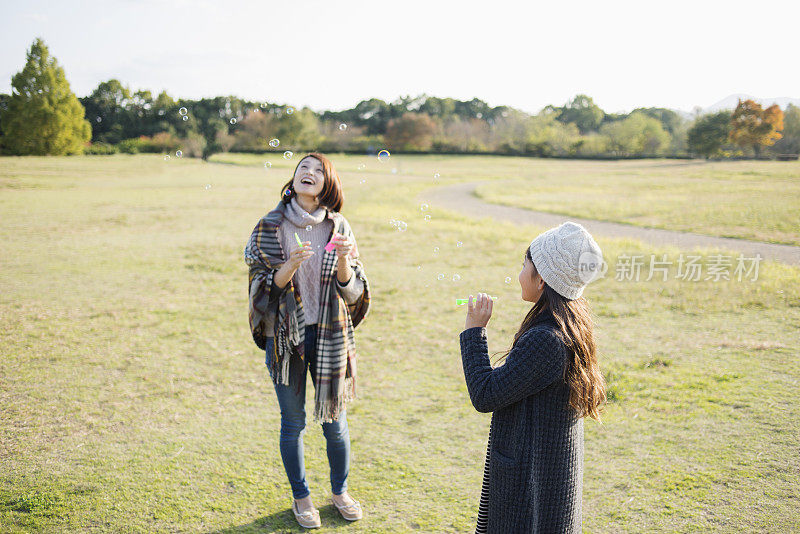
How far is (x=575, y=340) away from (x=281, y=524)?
7.34 ft

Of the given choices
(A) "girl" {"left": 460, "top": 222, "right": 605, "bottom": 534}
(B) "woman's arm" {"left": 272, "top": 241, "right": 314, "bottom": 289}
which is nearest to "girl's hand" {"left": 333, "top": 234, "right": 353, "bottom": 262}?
(B) "woman's arm" {"left": 272, "top": 241, "right": 314, "bottom": 289}

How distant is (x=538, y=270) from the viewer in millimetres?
1884

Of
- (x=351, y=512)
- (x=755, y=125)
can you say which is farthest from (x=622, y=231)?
(x=351, y=512)

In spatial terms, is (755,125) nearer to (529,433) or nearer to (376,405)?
(376,405)

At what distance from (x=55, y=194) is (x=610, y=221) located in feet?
66.5

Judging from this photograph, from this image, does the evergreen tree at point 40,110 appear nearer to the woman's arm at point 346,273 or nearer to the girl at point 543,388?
the woman's arm at point 346,273

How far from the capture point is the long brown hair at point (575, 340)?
74.0 inches

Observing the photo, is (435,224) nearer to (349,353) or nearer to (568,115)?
(349,353)

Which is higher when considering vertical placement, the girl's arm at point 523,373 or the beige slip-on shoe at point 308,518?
the girl's arm at point 523,373

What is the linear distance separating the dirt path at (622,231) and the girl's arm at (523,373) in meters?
10.9

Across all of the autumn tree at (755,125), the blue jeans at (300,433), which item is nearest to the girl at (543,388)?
the blue jeans at (300,433)

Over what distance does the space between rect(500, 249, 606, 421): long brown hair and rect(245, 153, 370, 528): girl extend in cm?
122

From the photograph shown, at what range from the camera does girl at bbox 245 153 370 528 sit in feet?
9.58

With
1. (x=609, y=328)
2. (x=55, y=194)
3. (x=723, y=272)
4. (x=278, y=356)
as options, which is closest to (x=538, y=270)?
(x=278, y=356)
